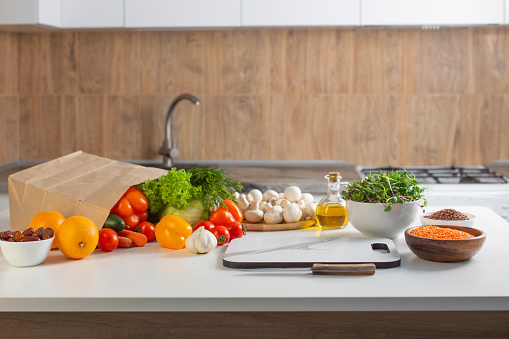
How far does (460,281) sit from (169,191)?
0.79 m

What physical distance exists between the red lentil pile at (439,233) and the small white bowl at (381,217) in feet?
0.39

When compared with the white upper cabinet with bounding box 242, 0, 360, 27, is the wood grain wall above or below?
below

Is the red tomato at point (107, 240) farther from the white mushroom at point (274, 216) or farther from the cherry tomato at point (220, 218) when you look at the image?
the white mushroom at point (274, 216)

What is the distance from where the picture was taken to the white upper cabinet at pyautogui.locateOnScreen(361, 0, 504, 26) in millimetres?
3168

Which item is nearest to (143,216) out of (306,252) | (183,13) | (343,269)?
(306,252)

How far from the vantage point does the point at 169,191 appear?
69.0 inches

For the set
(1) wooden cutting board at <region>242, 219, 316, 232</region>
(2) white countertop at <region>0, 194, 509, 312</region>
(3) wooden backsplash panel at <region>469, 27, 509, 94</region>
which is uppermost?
(3) wooden backsplash panel at <region>469, 27, 509, 94</region>

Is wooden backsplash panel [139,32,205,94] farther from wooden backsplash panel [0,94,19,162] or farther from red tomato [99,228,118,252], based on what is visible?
red tomato [99,228,118,252]

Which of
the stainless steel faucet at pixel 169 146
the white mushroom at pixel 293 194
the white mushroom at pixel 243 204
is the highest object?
the stainless steel faucet at pixel 169 146

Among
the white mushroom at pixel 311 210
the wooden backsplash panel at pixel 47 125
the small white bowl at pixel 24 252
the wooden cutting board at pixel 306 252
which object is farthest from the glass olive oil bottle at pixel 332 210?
the wooden backsplash panel at pixel 47 125

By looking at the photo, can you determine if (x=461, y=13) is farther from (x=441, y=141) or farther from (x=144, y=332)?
(x=144, y=332)

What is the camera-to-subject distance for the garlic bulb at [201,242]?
159 cm

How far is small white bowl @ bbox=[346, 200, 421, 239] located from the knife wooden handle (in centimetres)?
31

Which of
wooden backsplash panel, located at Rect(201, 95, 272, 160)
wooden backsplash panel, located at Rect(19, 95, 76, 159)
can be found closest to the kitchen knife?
wooden backsplash panel, located at Rect(201, 95, 272, 160)
